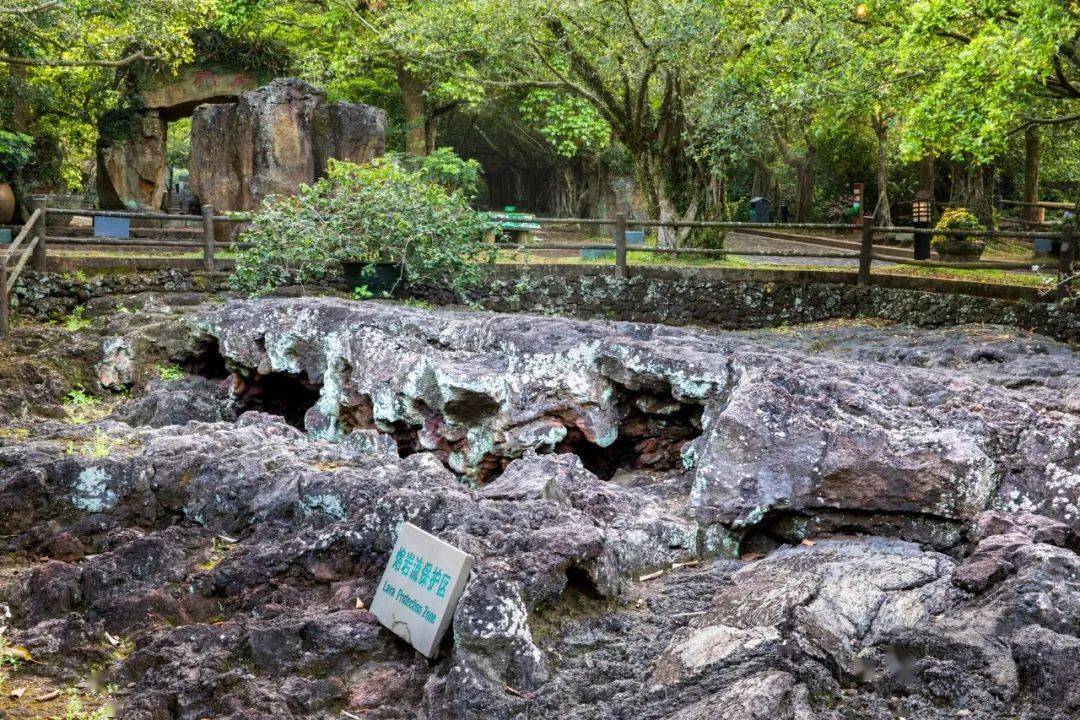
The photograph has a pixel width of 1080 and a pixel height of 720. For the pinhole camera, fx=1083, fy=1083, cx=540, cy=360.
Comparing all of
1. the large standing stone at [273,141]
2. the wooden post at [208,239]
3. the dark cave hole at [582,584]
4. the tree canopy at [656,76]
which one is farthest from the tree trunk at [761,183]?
the dark cave hole at [582,584]

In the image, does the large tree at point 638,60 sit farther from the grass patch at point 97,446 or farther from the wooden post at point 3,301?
the grass patch at point 97,446

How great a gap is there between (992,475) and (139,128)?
823 inches

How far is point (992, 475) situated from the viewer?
5961mm

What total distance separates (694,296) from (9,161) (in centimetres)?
1258

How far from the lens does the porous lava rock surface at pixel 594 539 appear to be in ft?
13.8

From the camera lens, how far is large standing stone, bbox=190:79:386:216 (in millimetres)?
19109

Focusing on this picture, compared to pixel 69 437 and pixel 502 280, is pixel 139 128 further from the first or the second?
pixel 69 437

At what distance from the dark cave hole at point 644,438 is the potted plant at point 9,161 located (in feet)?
48.4

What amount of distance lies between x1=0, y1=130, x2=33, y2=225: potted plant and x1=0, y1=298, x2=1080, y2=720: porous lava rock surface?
39.7 feet

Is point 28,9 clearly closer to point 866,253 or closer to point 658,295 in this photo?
point 658,295

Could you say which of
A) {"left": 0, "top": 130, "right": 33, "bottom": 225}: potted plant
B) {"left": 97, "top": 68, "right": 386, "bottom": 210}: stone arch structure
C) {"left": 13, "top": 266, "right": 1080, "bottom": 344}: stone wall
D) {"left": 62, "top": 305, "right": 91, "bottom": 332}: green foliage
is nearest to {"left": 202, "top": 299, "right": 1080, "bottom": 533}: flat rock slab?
{"left": 62, "top": 305, "right": 91, "bottom": 332}: green foliage

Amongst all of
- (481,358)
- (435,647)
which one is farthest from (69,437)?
(435,647)

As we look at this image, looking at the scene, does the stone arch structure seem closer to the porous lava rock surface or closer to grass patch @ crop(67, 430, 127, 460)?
the porous lava rock surface

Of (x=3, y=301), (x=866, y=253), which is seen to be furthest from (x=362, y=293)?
(x=866, y=253)
